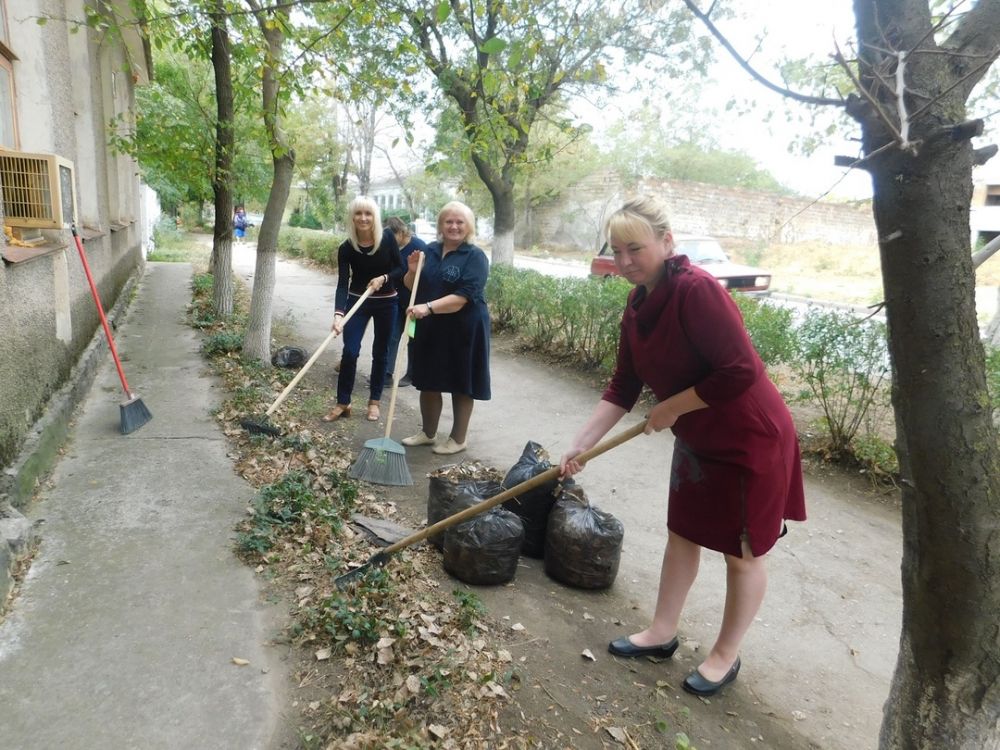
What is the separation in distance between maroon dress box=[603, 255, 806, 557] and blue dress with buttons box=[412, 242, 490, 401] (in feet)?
7.03

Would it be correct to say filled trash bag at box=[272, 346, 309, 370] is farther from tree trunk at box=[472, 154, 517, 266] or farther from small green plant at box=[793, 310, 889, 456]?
tree trunk at box=[472, 154, 517, 266]

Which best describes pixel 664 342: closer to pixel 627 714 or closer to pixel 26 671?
pixel 627 714

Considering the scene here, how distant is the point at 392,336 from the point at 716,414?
12.9 ft

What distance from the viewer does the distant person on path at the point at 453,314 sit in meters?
4.38

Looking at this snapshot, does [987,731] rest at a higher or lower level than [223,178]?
lower

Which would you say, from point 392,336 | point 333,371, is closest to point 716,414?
point 392,336

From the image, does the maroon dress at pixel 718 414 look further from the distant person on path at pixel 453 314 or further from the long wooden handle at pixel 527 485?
the distant person on path at pixel 453 314

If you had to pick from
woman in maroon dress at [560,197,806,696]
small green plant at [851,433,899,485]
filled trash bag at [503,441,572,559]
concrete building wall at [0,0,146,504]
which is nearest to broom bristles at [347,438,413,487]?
filled trash bag at [503,441,572,559]

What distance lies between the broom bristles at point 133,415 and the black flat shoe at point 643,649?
12.1ft

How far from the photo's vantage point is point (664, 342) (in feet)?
A: 7.40

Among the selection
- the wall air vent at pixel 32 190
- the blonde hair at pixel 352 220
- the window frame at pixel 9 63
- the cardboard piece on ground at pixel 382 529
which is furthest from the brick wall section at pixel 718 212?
the cardboard piece on ground at pixel 382 529

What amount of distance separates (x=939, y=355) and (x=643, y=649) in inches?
69.5

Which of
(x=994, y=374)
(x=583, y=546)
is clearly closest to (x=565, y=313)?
(x=994, y=374)

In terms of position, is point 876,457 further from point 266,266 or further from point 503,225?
point 503,225
